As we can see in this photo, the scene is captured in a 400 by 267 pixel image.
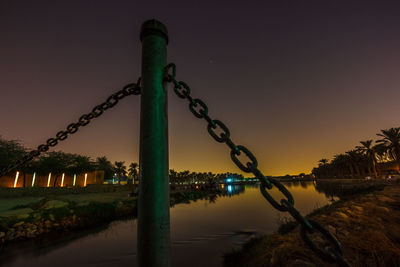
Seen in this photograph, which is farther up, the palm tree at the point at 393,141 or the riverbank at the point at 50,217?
the palm tree at the point at 393,141

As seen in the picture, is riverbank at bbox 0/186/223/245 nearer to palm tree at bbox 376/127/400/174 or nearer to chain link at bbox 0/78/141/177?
chain link at bbox 0/78/141/177

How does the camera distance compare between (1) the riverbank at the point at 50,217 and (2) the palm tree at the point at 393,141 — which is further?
(2) the palm tree at the point at 393,141

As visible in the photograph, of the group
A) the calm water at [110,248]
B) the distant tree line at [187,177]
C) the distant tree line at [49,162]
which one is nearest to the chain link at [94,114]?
the calm water at [110,248]

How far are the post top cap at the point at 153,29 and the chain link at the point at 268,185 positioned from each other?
0.31 meters

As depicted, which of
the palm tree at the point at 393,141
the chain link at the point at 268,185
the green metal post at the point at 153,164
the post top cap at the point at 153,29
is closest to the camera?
the chain link at the point at 268,185

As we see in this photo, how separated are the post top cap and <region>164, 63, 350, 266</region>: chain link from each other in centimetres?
31

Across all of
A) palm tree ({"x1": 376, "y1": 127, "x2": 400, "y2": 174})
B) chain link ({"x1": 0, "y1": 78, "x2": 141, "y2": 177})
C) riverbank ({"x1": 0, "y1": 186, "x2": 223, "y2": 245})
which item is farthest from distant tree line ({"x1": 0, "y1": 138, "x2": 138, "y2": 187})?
palm tree ({"x1": 376, "y1": 127, "x2": 400, "y2": 174})

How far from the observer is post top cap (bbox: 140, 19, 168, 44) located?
1.51 metres

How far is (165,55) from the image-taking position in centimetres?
154

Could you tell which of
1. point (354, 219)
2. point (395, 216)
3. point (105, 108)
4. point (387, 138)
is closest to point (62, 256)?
point (105, 108)

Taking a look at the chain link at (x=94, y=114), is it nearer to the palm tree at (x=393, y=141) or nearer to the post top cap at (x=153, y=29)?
the post top cap at (x=153, y=29)

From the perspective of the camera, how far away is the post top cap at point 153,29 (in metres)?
1.51

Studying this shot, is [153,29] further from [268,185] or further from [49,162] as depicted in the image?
[49,162]

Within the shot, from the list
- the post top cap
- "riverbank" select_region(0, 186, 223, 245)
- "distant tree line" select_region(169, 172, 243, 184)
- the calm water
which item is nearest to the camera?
the post top cap
